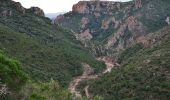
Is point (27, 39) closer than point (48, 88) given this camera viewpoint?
No

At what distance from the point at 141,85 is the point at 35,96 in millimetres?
67164

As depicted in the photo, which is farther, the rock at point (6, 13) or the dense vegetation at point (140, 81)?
the rock at point (6, 13)

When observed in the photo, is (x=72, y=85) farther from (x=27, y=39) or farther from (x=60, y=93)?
(x=60, y=93)

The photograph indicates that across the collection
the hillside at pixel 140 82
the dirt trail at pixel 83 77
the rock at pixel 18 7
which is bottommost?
the dirt trail at pixel 83 77

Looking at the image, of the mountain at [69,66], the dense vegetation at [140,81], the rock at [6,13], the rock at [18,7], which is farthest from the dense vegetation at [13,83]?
the rock at [18,7]

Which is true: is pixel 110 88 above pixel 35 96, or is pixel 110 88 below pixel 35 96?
below

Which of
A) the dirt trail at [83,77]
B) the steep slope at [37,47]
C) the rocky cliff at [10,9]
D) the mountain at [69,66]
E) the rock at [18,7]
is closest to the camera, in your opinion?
the mountain at [69,66]

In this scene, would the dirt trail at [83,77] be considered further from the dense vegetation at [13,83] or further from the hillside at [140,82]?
the dense vegetation at [13,83]

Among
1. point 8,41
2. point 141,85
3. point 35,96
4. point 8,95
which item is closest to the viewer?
point 8,95

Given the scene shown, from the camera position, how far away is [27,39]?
482 feet

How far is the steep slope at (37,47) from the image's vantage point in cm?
12975

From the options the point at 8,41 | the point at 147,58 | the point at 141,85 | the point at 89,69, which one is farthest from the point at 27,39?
the point at 141,85

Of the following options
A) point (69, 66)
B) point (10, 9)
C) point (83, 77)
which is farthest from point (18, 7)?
point (83, 77)

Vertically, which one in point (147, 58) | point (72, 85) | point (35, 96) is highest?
point (35, 96)
